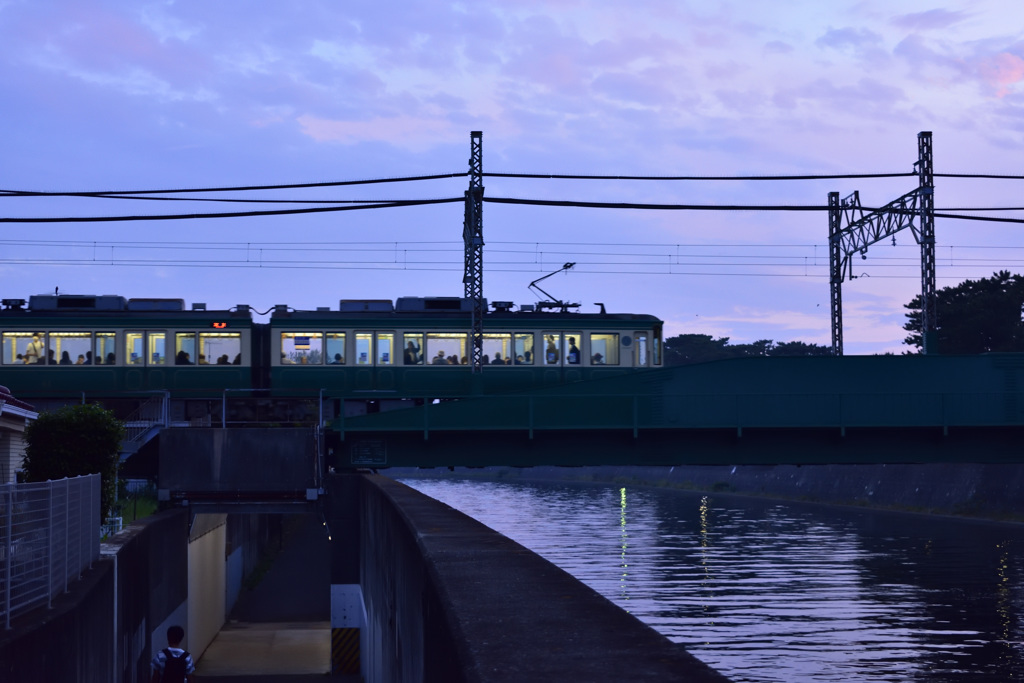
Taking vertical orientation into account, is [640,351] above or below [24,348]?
below

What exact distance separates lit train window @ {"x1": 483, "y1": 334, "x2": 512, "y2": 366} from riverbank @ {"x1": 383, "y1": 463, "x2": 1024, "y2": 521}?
4084cm

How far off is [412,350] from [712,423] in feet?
34.9

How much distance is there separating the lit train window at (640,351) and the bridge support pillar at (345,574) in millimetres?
10081

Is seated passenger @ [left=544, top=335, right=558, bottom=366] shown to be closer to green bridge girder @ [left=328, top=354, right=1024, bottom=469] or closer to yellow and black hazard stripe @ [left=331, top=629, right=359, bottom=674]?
green bridge girder @ [left=328, top=354, right=1024, bottom=469]

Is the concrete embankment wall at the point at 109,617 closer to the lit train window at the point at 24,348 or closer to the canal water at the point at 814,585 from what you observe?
the lit train window at the point at 24,348

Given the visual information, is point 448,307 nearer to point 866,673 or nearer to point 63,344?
point 63,344

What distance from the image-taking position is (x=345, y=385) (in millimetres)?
36969

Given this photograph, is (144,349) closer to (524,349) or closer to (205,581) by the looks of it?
(205,581)

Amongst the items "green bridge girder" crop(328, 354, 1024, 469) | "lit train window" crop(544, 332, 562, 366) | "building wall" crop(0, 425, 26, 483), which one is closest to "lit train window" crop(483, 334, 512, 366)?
"lit train window" crop(544, 332, 562, 366)

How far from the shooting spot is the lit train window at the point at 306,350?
3716 cm

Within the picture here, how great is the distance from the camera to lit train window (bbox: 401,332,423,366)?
37156 millimetres

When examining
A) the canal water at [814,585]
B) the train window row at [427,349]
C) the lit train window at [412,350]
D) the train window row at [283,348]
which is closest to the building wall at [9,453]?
the train window row at [283,348]

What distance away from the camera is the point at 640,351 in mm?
38688

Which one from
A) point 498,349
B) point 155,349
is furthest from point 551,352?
point 155,349
